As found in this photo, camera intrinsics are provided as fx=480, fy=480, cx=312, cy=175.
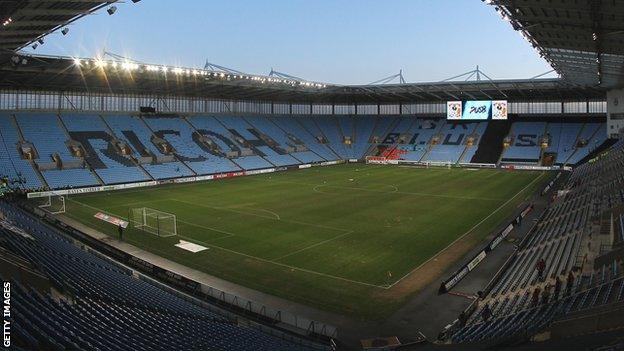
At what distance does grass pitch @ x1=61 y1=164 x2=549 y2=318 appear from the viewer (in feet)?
75.4

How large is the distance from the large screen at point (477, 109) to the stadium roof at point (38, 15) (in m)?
62.3

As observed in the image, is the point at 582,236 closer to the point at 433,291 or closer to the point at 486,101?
the point at 433,291

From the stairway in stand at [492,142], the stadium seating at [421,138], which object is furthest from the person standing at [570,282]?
the stadium seating at [421,138]

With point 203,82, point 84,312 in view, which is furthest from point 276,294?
point 203,82

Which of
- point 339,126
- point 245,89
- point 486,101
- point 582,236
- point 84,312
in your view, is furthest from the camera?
point 339,126

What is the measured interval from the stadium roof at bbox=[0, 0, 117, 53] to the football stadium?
0.53 ft

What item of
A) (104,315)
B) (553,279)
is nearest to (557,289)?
(553,279)

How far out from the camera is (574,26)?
24.0 metres

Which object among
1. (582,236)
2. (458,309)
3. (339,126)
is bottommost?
(458,309)

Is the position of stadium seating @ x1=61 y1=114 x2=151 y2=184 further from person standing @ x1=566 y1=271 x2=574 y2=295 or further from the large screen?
person standing @ x1=566 y1=271 x2=574 y2=295

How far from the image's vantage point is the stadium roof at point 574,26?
809 inches

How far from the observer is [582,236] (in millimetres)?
21219

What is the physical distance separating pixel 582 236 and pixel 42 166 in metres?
51.1

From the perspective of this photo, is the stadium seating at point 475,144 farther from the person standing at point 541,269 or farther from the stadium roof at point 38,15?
the stadium roof at point 38,15
